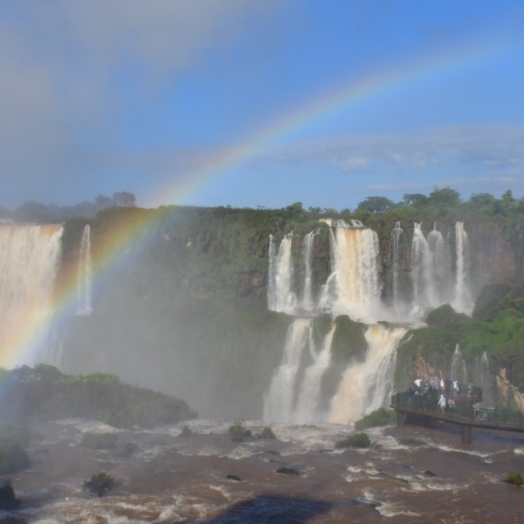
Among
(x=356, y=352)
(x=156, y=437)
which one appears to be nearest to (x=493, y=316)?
(x=356, y=352)

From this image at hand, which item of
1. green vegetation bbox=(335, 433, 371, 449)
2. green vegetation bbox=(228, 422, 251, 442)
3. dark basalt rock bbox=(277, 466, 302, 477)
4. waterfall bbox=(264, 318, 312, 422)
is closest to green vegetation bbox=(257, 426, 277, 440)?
green vegetation bbox=(228, 422, 251, 442)

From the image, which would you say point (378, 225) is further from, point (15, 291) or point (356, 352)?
point (15, 291)

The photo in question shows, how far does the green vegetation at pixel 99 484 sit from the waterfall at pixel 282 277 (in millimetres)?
25880

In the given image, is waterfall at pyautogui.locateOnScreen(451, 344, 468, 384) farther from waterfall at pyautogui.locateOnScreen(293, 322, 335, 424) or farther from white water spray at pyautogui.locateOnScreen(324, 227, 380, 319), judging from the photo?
white water spray at pyautogui.locateOnScreen(324, 227, 380, 319)

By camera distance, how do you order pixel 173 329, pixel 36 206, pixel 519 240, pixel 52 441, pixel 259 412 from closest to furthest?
pixel 52 441 < pixel 259 412 < pixel 519 240 < pixel 173 329 < pixel 36 206

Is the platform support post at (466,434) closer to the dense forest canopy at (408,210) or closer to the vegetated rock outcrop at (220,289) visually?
the vegetated rock outcrop at (220,289)

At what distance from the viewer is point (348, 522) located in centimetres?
2117

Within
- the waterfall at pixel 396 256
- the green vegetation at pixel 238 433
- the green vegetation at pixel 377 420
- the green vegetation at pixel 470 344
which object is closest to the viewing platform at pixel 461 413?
the green vegetation at pixel 377 420

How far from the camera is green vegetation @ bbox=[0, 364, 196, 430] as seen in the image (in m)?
34.4

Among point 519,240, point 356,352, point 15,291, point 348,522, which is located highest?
point 519,240

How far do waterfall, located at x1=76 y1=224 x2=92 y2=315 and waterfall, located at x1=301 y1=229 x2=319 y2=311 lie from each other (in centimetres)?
1685

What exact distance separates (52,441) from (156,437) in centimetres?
413

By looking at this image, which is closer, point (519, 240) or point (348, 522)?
point (348, 522)

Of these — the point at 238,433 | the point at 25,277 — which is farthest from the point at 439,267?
the point at 25,277
